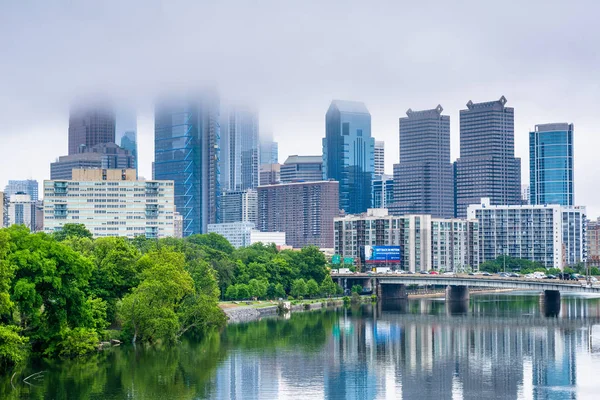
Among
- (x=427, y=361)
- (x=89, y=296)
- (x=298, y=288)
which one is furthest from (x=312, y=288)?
(x=89, y=296)

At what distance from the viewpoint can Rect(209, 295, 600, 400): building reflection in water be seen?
8869cm

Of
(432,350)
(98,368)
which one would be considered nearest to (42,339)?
(98,368)

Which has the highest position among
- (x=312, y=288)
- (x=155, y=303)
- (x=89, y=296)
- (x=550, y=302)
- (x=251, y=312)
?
(x=89, y=296)

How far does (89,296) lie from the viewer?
10938 centimetres

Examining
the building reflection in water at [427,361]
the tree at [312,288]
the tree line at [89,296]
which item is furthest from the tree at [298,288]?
the tree line at [89,296]

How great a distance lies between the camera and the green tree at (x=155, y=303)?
112 metres

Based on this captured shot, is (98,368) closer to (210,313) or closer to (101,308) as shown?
(101,308)

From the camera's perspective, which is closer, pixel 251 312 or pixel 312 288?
pixel 251 312

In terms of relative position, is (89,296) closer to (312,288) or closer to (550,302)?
(312,288)

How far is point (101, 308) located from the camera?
4286 inches

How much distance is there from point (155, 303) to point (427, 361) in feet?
96.9

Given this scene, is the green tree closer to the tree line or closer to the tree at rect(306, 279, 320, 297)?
the tree line

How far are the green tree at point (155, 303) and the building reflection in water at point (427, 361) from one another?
8.80 m

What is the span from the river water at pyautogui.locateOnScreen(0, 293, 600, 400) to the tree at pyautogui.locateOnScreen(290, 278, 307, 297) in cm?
4056
